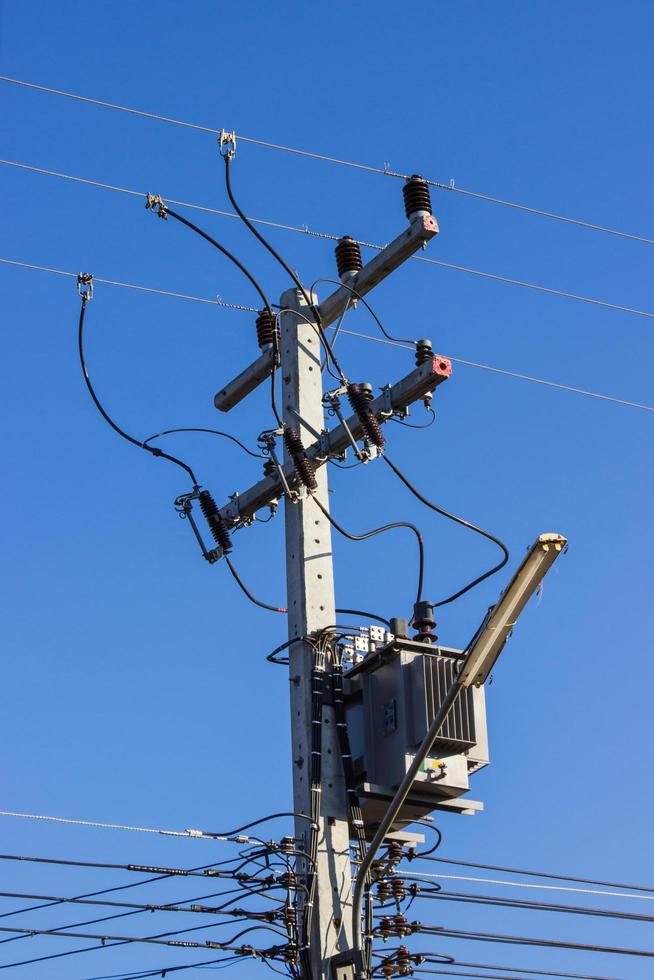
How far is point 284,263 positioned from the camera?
480 inches

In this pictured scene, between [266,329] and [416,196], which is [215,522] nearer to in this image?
[266,329]

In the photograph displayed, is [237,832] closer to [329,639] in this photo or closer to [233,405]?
[329,639]

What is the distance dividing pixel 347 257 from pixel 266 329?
919 millimetres

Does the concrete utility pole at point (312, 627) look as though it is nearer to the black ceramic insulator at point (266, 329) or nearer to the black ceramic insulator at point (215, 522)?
the black ceramic insulator at point (266, 329)

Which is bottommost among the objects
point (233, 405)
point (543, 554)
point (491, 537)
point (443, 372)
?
point (543, 554)

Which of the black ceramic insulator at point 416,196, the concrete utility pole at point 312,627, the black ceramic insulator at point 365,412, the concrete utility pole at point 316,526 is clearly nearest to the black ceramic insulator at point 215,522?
the concrete utility pole at point 316,526

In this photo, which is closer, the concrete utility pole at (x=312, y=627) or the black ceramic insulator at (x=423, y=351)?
the concrete utility pole at (x=312, y=627)

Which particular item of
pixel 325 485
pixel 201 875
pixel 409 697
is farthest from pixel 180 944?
pixel 325 485

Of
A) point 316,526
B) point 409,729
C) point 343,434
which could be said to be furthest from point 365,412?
point 409,729

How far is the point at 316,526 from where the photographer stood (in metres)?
11.8

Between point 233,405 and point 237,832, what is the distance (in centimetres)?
388

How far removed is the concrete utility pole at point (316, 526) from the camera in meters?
10.6

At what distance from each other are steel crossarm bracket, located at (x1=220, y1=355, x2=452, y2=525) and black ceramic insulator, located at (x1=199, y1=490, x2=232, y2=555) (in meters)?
0.07

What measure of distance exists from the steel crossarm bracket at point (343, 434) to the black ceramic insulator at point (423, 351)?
0.50 ft
